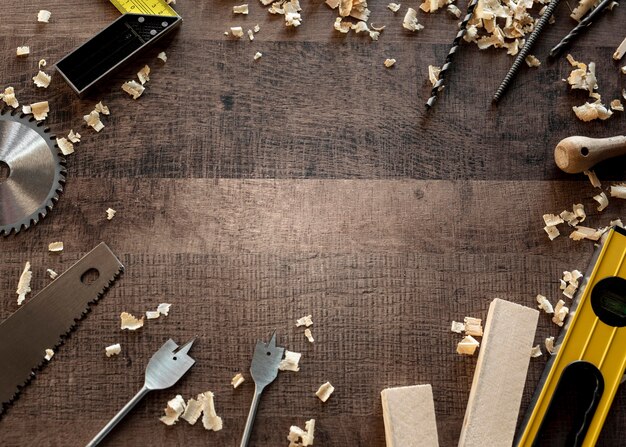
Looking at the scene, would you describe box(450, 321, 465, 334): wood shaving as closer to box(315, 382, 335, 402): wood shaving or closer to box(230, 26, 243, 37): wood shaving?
box(315, 382, 335, 402): wood shaving

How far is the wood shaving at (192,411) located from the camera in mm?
1301

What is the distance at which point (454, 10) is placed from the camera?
151cm

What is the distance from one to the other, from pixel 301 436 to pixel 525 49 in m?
0.98

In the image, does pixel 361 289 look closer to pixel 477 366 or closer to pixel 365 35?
pixel 477 366

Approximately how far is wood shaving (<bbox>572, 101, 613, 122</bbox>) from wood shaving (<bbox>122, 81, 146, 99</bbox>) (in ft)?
3.22

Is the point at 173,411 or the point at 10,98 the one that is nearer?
the point at 173,411

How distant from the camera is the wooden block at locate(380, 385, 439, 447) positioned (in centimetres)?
128

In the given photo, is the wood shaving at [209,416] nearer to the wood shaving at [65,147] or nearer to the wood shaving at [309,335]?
the wood shaving at [309,335]

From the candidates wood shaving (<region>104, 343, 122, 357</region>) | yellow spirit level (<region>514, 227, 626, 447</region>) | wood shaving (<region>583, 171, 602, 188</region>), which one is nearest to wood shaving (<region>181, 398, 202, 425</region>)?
wood shaving (<region>104, 343, 122, 357</region>)

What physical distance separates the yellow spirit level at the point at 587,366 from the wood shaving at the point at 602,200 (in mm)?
101

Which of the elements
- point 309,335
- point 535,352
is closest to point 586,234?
point 535,352

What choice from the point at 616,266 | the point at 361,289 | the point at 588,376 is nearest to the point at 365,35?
the point at 361,289

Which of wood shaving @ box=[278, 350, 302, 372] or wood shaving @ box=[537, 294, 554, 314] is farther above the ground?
wood shaving @ box=[537, 294, 554, 314]

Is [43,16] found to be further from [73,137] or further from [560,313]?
[560,313]
